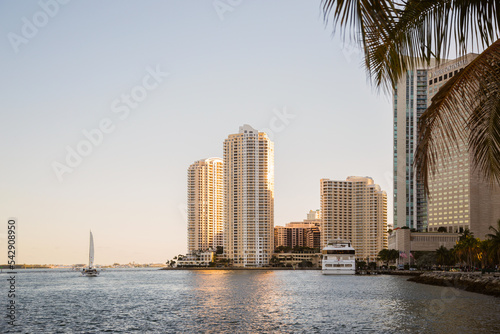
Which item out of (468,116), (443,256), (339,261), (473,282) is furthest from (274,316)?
(443,256)

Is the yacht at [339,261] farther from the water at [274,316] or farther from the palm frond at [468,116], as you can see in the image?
the palm frond at [468,116]

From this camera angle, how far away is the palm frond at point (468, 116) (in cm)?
764

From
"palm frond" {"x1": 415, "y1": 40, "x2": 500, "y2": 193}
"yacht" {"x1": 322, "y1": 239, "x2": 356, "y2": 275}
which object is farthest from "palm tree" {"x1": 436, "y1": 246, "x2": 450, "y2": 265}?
"palm frond" {"x1": 415, "y1": 40, "x2": 500, "y2": 193}

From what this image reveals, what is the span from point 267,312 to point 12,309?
30911 millimetres

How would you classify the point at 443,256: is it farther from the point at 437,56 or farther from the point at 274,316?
the point at 437,56

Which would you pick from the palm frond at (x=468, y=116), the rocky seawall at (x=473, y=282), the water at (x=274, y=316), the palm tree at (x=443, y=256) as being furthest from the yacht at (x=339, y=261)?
the palm frond at (x=468, y=116)

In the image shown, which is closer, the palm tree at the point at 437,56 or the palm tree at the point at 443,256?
the palm tree at the point at 437,56

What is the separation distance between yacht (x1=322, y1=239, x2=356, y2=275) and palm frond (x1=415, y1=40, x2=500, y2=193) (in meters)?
164

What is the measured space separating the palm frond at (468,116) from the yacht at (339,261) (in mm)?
164112

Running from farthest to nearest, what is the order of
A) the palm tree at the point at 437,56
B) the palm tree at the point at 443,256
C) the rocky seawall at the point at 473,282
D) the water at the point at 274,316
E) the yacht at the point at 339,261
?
the palm tree at the point at 443,256
the yacht at the point at 339,261
the rocky seawall at the point at 473,282
the water at the point at 274,316
the palm tree at the point at 437,56

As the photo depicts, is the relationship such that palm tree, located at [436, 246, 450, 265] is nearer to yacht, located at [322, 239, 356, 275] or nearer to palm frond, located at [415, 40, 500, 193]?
yacht, located at [322, 239, 356, 275]

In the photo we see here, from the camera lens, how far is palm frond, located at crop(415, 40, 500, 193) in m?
7.64

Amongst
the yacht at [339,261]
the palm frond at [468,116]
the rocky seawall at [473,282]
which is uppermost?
the palm frond at [468,116]

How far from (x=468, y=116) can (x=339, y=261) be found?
169 m
